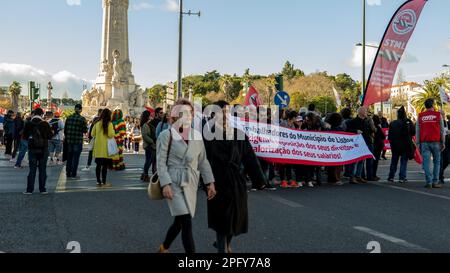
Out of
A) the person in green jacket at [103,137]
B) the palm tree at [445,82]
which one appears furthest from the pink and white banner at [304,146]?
the palm tree at [445,82]

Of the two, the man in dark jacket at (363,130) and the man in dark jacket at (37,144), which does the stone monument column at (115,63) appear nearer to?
the man in dark jacket at (363,130)

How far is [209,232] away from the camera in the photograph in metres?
7.18

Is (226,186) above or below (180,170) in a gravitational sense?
below

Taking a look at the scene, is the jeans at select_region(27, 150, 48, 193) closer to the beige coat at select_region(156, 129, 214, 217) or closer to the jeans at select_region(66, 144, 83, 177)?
the jeans at select_region(66, 144, 83, 177)

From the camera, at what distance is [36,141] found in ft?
35.1

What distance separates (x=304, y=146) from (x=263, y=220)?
202 inches

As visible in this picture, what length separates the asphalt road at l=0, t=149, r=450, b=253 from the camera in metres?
6.38

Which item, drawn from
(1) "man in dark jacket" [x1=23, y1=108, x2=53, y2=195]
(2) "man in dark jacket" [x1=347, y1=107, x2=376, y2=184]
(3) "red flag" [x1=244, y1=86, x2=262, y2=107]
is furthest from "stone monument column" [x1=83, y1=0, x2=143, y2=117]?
(1) "man in dark jacket" [x1=23, y1=108, x2=53, y2=195]

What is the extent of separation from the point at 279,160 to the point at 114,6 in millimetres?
58583

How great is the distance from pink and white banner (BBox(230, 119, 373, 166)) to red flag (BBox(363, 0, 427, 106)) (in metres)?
3.91

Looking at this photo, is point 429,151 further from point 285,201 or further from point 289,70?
point 289,70

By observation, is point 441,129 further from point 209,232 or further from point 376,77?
point 209,232

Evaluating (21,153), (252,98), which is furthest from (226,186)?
(21,153)
